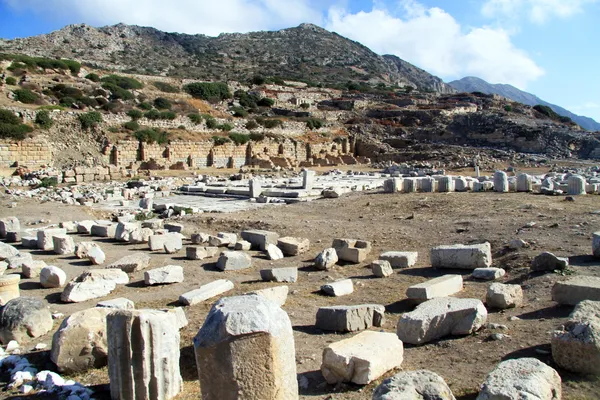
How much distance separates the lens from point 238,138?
3872cm

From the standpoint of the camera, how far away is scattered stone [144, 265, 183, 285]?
293 inches

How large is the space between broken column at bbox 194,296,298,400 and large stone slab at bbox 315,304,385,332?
1.92 metres

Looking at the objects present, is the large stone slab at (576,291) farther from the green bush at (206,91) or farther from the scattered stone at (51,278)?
the green bush at (206,91)

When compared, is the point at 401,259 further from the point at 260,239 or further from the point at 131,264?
the point at 131,264

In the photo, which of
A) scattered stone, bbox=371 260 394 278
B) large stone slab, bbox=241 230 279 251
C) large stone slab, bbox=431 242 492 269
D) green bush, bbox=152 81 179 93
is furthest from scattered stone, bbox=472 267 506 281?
green bush, bbox=152 81 179 93

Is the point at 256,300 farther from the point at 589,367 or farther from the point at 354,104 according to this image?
the point at 354,104

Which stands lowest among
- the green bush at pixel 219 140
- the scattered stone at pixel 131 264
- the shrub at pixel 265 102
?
the scattered stone at pixel 131 264

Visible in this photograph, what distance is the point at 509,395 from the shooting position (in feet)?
10.3

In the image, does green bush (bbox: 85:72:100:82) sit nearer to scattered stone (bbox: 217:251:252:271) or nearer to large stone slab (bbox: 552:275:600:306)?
scattered stone (bbox: 217:251:252:271)

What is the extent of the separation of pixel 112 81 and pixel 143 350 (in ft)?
140

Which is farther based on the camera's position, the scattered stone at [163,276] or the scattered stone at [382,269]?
the scattered stone at [382,269]

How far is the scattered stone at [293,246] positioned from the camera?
9.66 meters

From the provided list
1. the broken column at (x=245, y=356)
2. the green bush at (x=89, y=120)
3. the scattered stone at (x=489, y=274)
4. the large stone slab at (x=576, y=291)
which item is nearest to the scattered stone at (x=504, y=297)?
the large stone slab at (x=576, y=291)

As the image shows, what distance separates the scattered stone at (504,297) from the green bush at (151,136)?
3100 cm
